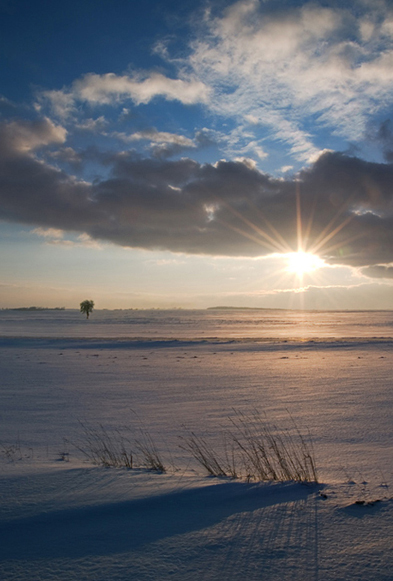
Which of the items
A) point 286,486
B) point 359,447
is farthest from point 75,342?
point 286,486

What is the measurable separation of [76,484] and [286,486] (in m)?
2.14

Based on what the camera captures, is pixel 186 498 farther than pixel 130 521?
Yes

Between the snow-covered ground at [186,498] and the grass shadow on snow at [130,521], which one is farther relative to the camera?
the grass shadow on snow at [130,521]

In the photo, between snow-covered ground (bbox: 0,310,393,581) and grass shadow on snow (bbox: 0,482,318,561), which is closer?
snow-covered ground (bbox: 0,310,393,581)

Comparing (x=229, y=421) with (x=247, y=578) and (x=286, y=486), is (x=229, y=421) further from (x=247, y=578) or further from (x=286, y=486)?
(x=247, y=578)

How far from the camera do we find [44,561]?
278 centimetres

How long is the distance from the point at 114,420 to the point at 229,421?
106 inches

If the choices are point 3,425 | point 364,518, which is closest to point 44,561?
point 364,518

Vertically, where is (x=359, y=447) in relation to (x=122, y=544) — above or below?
below

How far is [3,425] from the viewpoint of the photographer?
888 centimetres

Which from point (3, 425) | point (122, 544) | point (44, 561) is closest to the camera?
point (44, 561)

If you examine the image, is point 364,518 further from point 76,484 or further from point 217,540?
point 76,484

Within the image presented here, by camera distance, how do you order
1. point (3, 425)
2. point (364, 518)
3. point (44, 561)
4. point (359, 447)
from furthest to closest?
point (3, 425) < point (359, 447) < point (364, 518) < point (44, 561)

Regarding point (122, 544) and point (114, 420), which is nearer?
point (122, 544)
